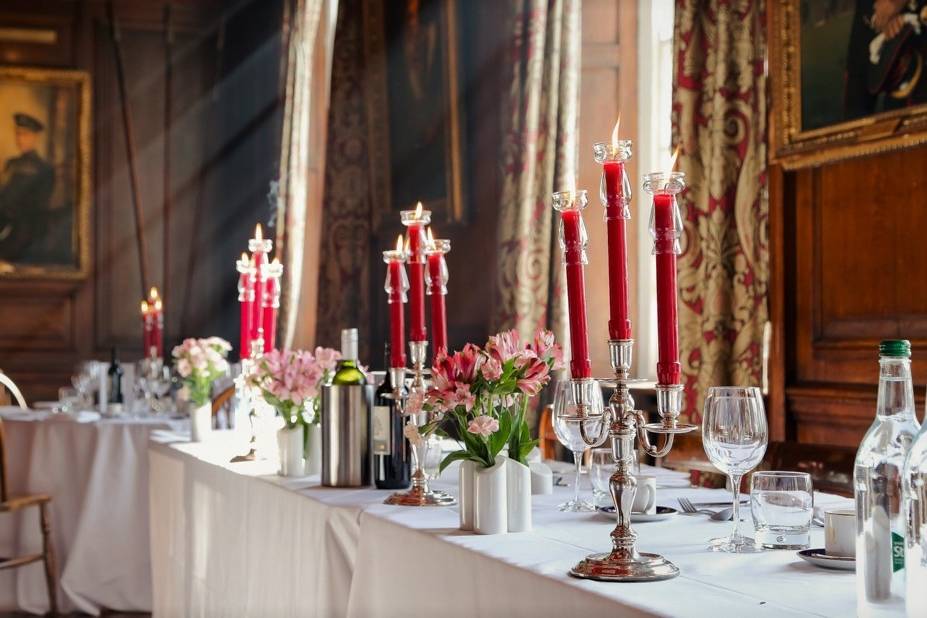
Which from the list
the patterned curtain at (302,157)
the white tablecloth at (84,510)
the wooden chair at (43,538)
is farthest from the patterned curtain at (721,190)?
the patterned curtain at (302,157)

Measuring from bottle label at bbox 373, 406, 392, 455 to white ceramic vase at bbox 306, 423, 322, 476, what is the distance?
0.27 meters

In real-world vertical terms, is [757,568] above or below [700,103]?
below

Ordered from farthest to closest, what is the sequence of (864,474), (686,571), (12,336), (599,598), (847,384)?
(12,336) < (847,384) < (686,571) < (599,598) < (864,474)

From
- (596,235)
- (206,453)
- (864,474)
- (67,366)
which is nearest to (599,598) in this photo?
(864,474)

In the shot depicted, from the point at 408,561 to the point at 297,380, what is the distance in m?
0.88

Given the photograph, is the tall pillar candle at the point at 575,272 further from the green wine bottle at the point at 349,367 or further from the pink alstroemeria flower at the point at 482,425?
the green wine bottle at the point at 349,367

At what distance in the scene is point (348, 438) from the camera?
7.93ft

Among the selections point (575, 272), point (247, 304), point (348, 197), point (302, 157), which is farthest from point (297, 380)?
point (302, 157)

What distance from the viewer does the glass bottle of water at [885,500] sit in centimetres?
116

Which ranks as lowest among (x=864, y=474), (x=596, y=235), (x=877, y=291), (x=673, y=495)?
(x=673, y=495)

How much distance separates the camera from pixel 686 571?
1514mm

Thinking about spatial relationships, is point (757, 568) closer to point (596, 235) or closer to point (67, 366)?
point (596, 235)

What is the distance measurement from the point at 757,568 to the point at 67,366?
827 cm

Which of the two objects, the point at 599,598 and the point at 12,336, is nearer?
the point at 599,598
